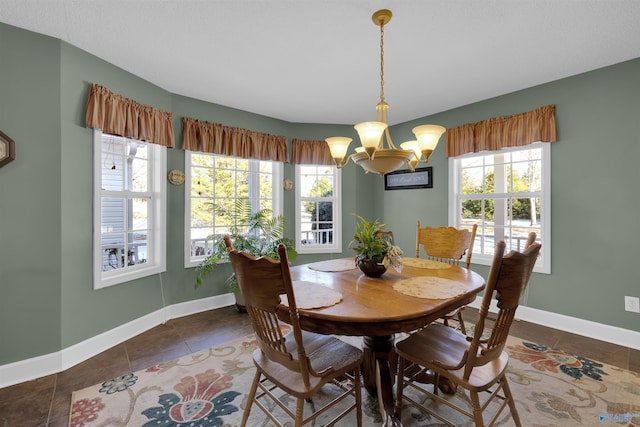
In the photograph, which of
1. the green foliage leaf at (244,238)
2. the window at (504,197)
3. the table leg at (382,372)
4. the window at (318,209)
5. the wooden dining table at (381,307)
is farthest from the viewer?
the window at (318,209)

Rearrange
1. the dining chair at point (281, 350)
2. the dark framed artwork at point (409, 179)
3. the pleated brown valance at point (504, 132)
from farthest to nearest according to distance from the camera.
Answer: the dark framed artwork at point (409, 179) → the pleated brown valance at point (504, 132) → the dining chair at point (281, 350)

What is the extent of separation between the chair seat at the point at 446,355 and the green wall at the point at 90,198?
6.81 feet

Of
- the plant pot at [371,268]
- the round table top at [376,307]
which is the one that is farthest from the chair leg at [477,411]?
the plant pot at [371,268]

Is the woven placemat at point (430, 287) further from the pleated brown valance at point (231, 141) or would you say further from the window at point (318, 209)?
the pleated brown valance at point (231, 141)

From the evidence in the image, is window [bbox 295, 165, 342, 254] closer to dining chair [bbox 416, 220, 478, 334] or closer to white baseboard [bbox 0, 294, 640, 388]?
white baseboard [bbox 0, 294, 640, 388]

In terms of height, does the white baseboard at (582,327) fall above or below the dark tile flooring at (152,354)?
above

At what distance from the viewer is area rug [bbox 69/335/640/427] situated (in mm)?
1710

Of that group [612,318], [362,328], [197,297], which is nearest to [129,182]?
[197,297]

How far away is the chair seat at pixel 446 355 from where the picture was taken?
1.38m

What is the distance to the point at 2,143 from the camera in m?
2.06

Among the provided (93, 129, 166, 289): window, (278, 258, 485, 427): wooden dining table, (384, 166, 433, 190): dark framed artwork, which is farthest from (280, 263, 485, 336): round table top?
(384, 166, 433, 190): dark framed artwork

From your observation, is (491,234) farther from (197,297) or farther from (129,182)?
(129,182)

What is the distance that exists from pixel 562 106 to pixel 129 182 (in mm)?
4562

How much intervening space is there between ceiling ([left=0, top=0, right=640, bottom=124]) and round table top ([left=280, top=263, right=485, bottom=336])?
1.83 m
